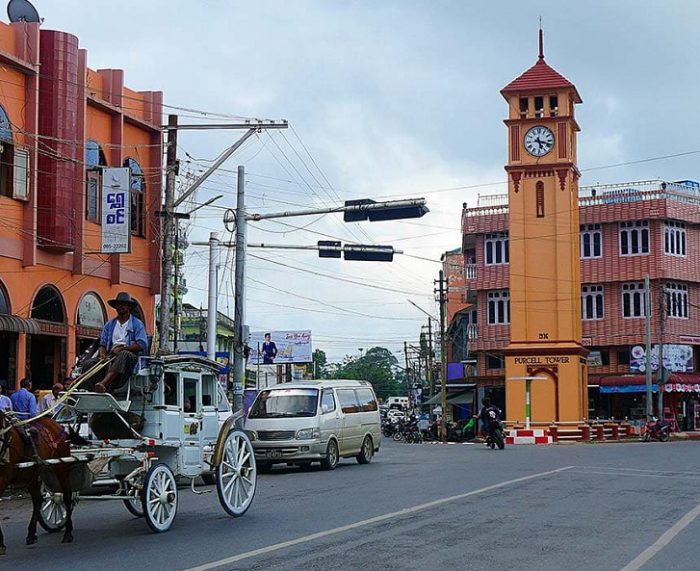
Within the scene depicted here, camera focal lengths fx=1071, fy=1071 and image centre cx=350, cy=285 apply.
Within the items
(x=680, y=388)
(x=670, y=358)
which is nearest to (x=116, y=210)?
(x=670, y=358)

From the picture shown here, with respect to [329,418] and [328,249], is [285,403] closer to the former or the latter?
[329,418]

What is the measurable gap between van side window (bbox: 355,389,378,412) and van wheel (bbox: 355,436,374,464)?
79 centimetres

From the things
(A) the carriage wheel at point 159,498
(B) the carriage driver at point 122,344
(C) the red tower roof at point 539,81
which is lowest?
(A) the carriage wheel at point 159,498

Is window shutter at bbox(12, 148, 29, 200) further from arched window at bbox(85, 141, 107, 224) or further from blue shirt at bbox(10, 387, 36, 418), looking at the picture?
blue shirt at bbox(10, 387, 36, 418)

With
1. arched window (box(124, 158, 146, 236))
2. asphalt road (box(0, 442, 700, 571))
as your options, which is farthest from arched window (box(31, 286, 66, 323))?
asphalt road (box(0, 442, 700, 571))

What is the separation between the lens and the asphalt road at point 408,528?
1016 centimetres

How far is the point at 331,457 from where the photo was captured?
24.9 m

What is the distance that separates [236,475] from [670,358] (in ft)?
170

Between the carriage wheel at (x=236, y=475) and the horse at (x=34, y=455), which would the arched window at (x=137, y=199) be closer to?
the carriage wheel at (x=236, y=475)

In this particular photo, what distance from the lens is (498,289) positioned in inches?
2630

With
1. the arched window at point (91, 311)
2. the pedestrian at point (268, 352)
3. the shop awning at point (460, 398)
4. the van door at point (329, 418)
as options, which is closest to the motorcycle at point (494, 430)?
the van door at point (329, 418)

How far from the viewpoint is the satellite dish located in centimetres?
2956

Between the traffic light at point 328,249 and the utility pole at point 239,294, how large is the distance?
6.68 feet

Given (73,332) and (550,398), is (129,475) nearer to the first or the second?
(73,332)
